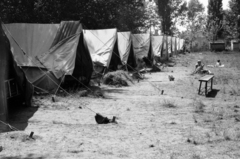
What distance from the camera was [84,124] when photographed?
6891mm

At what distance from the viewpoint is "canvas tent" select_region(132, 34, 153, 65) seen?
70.0ft

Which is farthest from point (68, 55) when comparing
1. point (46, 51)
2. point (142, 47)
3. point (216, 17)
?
point (216, 17)

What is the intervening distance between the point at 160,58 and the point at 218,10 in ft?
95.4

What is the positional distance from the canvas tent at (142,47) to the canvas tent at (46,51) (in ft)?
32.7

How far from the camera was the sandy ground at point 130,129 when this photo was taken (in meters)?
5.04

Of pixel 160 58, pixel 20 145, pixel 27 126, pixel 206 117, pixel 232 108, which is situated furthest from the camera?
pixel 160 58

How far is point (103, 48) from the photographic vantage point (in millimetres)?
15758

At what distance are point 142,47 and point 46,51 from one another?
37.7 ft

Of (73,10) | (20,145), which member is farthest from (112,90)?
(73,10)

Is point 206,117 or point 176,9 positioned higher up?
point 176,9

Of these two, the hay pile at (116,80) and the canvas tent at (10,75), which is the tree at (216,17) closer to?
the hay pile at (116,80)

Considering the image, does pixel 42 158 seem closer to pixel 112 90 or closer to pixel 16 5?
pixel 112 90


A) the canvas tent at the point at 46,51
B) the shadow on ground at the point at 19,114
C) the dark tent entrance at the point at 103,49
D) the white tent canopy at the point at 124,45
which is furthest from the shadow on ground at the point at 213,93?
the white tent canopy at the point at 124,45

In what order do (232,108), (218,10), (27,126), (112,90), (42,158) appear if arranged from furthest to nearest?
(218,10), (112,90), (232,108), (27,126), (42,158)
